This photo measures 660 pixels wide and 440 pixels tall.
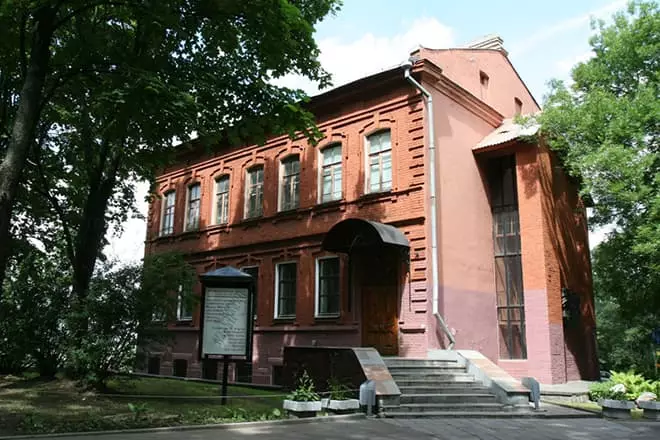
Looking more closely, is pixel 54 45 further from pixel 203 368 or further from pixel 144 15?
pixel 203 368

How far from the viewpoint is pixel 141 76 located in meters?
10.5

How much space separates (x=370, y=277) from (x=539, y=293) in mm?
4740

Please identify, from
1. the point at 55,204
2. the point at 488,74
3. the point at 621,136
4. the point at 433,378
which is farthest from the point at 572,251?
the point at 55,204

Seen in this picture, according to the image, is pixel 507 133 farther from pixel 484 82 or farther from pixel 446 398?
pixel 446 398

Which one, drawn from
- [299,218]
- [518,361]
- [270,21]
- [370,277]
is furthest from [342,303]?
[270,21]

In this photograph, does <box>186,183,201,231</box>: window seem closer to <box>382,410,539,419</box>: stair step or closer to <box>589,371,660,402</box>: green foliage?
<box>382,410,539,419</box>: stair step

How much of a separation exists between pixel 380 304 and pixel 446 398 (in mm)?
4474

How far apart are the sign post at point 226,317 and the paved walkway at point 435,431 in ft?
8.29

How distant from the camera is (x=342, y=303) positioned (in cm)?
1680

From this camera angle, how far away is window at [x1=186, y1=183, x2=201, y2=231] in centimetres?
2356

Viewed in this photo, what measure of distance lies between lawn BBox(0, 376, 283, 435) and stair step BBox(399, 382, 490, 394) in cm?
278

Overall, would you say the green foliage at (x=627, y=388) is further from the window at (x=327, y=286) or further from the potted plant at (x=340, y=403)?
the window at (x=327, y=286)

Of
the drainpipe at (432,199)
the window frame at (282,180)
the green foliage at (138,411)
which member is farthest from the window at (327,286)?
the green foliage at (138,411)

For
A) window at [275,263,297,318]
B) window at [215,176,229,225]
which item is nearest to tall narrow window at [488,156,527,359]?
window at [275,263,297,318]
